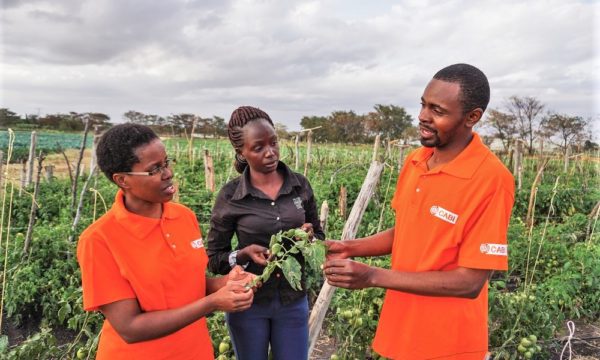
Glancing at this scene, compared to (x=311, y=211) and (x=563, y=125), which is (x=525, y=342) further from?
(x=563, y=125)

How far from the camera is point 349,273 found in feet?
5.34

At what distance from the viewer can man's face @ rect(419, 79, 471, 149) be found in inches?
61.1

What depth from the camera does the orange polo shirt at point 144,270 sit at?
144 cm

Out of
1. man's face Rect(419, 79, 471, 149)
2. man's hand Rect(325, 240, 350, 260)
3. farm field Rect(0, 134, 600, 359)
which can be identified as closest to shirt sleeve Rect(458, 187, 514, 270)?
man's face Rect(419, 79, 471, 149)

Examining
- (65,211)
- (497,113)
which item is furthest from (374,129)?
(65,211)

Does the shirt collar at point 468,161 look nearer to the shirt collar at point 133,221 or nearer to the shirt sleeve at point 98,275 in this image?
the shirt collar at point 133,221

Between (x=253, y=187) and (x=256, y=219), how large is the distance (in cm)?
15

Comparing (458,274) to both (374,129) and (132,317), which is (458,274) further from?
(374,129)

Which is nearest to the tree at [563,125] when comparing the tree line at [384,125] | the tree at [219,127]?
the tree line at [384,125]

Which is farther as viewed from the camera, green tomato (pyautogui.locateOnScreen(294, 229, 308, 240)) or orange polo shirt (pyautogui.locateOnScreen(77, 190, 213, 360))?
green tomato (pyautogui.locateOnScreen(294, 229, 308, 240))

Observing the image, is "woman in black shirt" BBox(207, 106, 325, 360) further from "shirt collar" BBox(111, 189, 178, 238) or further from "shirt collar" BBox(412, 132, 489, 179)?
"shirt collar" BBox(412, 132, 489, 179)

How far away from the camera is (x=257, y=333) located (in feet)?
6.81

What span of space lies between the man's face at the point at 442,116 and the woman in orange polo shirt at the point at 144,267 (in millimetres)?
822

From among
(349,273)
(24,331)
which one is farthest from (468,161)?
(24,331)
